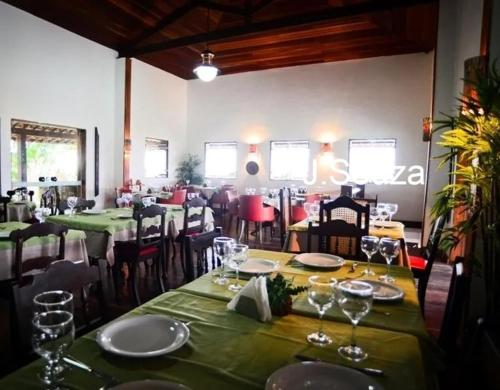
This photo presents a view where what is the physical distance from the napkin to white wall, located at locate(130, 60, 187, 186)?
26.4 feet

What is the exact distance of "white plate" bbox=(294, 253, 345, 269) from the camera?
196 cm

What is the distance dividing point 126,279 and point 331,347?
3568 mm

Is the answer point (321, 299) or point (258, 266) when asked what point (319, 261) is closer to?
point (258, 266)

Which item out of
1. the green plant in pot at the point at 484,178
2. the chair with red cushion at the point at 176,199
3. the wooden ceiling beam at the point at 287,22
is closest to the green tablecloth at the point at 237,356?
the green plant in pot at the point at 484,178

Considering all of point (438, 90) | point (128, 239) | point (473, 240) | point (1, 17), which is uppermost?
point (1, 17)

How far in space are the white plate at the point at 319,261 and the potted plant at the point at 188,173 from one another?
335 inches

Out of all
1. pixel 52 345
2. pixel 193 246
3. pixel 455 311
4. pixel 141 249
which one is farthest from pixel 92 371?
pixel 141 249

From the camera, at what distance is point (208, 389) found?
2.90 ft

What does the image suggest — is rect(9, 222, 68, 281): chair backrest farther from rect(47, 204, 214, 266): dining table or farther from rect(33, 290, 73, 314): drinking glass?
rect(33, 290, 73, 314): drinking glass

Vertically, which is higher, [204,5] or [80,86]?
[204,5]

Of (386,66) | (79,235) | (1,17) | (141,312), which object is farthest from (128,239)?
(386,66)

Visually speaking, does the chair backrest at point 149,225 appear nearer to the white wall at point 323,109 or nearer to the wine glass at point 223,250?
the wine glass at point 223,250

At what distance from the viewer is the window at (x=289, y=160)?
31.9 feet

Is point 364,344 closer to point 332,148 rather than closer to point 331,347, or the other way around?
point 331,347
